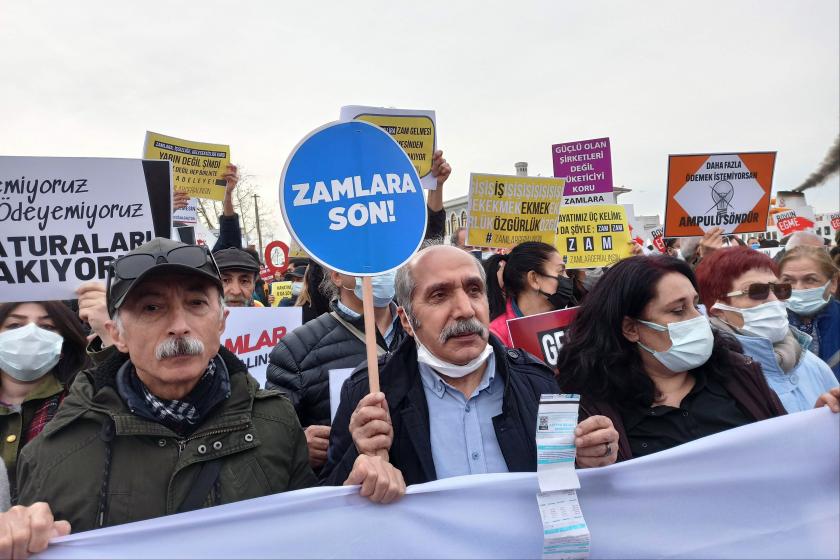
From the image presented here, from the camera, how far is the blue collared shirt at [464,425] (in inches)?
93.8

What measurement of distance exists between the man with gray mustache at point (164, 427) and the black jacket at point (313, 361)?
994 mm

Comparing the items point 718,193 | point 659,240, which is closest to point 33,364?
point 718,193

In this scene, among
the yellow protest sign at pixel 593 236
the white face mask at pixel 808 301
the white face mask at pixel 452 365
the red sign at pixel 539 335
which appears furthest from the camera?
the yellow protest sign at pixel 593 236

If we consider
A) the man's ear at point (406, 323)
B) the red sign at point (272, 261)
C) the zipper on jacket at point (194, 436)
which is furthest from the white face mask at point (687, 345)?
the red sign at point (272, 261)

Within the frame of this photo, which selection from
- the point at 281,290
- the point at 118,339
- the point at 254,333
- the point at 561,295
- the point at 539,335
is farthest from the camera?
the point at 281,290

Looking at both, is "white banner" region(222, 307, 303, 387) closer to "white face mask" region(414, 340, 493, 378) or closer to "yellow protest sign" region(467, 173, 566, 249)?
"white face mask" region(414, 340, 493, 378)

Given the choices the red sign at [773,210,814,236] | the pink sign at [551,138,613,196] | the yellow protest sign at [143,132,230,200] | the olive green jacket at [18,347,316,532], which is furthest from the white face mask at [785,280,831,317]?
the red sign at [773,210,814,236]

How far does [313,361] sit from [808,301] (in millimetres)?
3427

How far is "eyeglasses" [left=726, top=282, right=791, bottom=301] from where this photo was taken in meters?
3.62

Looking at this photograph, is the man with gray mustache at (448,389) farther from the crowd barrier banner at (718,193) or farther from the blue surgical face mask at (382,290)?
the crowd barrier banner at (718,193)

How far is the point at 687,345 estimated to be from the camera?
275 centimetres

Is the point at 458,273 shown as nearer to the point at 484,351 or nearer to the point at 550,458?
the point at 484,351

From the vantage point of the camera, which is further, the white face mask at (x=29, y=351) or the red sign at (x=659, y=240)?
the red sign at (x=659, y=240)

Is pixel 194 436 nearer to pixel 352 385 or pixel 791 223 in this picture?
pixel 352 385
